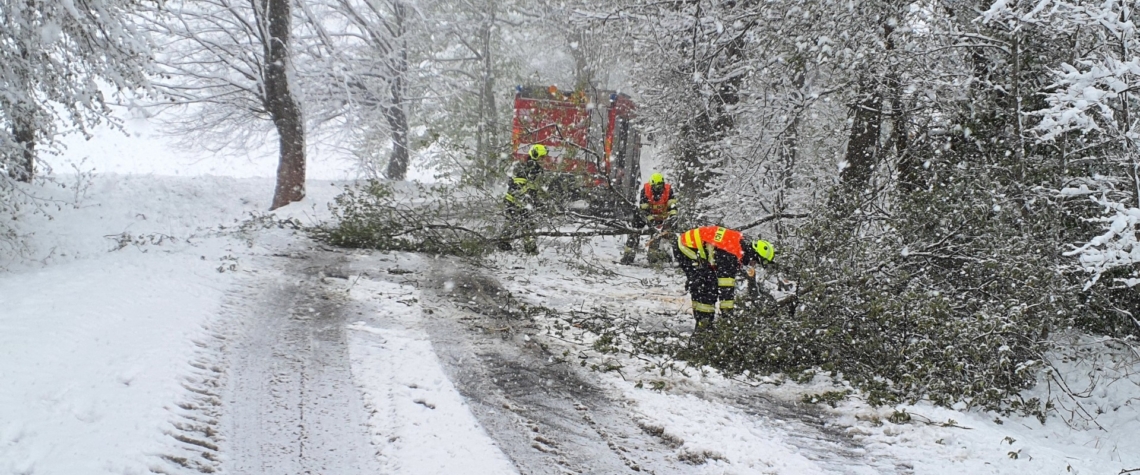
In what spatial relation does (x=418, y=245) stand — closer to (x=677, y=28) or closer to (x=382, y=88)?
(x=677, y=28)

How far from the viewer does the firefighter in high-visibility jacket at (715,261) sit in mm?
6457

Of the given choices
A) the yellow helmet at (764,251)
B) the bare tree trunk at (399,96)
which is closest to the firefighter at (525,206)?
the yellow helmet at (764,251)

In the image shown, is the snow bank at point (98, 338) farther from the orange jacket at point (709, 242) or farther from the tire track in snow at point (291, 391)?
the orange jacket at point (709, 242)

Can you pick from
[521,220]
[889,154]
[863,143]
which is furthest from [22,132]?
[889,154]

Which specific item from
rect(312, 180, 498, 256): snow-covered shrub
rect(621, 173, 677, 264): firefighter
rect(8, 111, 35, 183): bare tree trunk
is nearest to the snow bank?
rect(8, 111, 35, 183): bare tree trunk

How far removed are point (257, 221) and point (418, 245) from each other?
2.63 meters

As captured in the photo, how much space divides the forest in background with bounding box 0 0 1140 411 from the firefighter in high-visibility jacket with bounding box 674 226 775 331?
0.42m

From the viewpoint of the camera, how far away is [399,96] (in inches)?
724

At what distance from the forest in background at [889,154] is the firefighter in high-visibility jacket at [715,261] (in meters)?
0.42

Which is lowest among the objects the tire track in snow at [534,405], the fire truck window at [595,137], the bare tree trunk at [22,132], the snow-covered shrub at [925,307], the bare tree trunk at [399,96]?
the tire track in snow at [534,405]

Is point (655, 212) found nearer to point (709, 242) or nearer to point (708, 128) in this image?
point (708, 128)

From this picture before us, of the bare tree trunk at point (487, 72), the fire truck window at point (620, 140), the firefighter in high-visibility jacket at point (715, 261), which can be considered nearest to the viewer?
the firefighter in high-visibility jacket at point (715, 261)

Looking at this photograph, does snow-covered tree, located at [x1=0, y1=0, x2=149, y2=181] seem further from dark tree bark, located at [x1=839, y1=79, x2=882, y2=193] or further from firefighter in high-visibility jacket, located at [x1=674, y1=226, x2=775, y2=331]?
dark tree bark, located at [x1=839, y1=79, x2=882, y2=193]

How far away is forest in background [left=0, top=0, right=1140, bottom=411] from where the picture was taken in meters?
5.32
